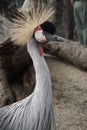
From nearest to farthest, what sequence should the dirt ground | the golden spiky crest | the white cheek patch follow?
1. the white cheek patch
2. the golden spiky crest
3. the dirt ground

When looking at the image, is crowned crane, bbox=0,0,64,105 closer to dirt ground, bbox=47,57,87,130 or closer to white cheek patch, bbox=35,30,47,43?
dirt ground, bbox=47,57,87,130

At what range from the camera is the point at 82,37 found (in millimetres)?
4562

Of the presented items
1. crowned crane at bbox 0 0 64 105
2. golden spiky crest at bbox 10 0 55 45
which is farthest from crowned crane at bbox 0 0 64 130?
crowned crane at bbox 0 0 64 105

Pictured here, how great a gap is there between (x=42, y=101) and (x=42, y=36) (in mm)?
378

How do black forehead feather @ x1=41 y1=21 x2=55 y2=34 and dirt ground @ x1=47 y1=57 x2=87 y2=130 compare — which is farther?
dirt ground @ x1=47 y1=57 x2=87 y2=130

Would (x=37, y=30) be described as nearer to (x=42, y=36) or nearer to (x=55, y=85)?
(x=42, y=36)

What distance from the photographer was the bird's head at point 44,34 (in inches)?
86.3

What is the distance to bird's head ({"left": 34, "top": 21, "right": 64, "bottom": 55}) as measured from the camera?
2191mm

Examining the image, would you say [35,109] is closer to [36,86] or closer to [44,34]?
[36,86]

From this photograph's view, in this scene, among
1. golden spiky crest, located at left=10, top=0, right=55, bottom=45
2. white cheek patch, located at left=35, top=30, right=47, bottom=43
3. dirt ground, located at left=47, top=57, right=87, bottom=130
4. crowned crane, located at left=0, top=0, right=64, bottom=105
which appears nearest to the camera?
white cheek patch, located at left=35, top=30, right=47, bottom=43

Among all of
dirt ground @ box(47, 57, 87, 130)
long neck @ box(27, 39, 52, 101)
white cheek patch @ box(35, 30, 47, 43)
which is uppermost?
white cheek patch @ box(35, 30, 47, 43)

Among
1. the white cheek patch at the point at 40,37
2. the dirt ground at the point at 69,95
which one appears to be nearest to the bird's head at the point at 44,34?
the white cheek patch at the point at 40,37

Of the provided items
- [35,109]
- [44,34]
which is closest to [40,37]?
[44,34]

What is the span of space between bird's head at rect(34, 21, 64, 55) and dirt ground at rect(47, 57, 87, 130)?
105 cm
